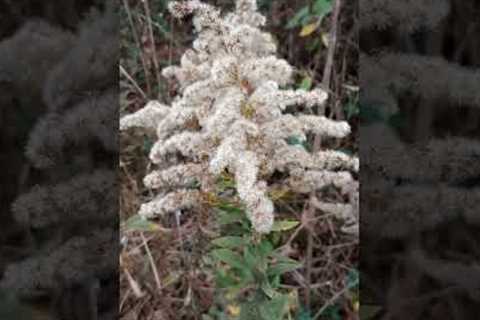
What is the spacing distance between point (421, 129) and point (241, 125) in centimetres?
28

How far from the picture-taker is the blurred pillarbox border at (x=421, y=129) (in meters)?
0.63

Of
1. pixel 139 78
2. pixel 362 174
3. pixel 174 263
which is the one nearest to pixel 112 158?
pixel 362 174

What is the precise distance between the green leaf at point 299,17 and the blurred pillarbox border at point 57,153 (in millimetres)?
984

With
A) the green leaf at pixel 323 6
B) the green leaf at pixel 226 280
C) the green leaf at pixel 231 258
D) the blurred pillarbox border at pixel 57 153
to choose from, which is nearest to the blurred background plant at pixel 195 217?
the green leaf at pixel 323 6

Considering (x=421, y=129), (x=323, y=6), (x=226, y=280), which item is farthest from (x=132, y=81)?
(x=421, y=129)

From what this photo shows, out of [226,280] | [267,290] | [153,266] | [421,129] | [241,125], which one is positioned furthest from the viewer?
[153,266]

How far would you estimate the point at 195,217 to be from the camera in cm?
151

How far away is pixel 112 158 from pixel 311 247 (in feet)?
3.36

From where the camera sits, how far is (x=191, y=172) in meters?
0.98

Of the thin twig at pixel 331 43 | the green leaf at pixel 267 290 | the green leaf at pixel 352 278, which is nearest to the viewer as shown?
the green leaf at pixel 267 290

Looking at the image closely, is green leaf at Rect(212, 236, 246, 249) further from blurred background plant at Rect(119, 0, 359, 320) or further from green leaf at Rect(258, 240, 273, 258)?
blurred background plant at Rect(119, 0, 359, 320)

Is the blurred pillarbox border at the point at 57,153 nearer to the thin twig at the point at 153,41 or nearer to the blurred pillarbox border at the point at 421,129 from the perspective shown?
the blurred pillarbox border at the point at 421,129

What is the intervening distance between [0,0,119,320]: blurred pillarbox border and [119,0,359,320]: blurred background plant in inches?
29.6

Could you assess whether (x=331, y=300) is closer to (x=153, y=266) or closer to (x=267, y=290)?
(x=153, y=266)
